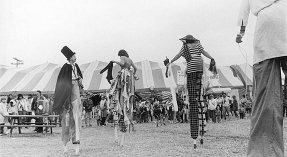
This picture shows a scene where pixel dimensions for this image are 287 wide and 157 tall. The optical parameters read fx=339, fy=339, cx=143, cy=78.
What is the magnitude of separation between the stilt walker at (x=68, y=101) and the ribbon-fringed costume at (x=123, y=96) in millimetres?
1109

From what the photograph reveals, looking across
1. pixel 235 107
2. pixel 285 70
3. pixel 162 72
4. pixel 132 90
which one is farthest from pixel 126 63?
pixel 162 72

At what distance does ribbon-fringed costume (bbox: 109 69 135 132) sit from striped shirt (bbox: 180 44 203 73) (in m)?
1.44

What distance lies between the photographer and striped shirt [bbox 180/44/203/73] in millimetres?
6535

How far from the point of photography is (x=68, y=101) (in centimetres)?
628

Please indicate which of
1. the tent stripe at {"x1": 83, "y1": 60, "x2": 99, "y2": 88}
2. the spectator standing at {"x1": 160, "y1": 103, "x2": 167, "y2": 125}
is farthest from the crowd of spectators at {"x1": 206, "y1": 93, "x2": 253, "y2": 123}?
the tent stripe at {"x1": 83, "y1": 60, "x2": 99, "y2": 88}

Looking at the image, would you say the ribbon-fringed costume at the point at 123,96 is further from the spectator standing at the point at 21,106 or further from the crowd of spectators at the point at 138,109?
the spectator standing at the point at 21,106

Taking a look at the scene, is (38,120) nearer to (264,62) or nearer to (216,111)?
(216,111)

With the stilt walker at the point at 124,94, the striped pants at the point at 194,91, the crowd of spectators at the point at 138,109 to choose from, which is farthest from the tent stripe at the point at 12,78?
the striped pants at the point at 194,91

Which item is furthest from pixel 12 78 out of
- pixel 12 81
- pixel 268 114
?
pixel 268 114

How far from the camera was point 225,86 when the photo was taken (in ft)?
85.8

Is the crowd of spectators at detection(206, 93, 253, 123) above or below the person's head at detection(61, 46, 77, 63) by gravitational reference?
below

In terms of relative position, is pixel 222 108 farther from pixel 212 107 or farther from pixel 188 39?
pixel 188 39

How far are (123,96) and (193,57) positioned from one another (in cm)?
179

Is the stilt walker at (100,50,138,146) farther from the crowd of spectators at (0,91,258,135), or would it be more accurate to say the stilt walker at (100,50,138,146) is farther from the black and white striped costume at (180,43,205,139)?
the crowd of spectators at (0,91,258,135)
